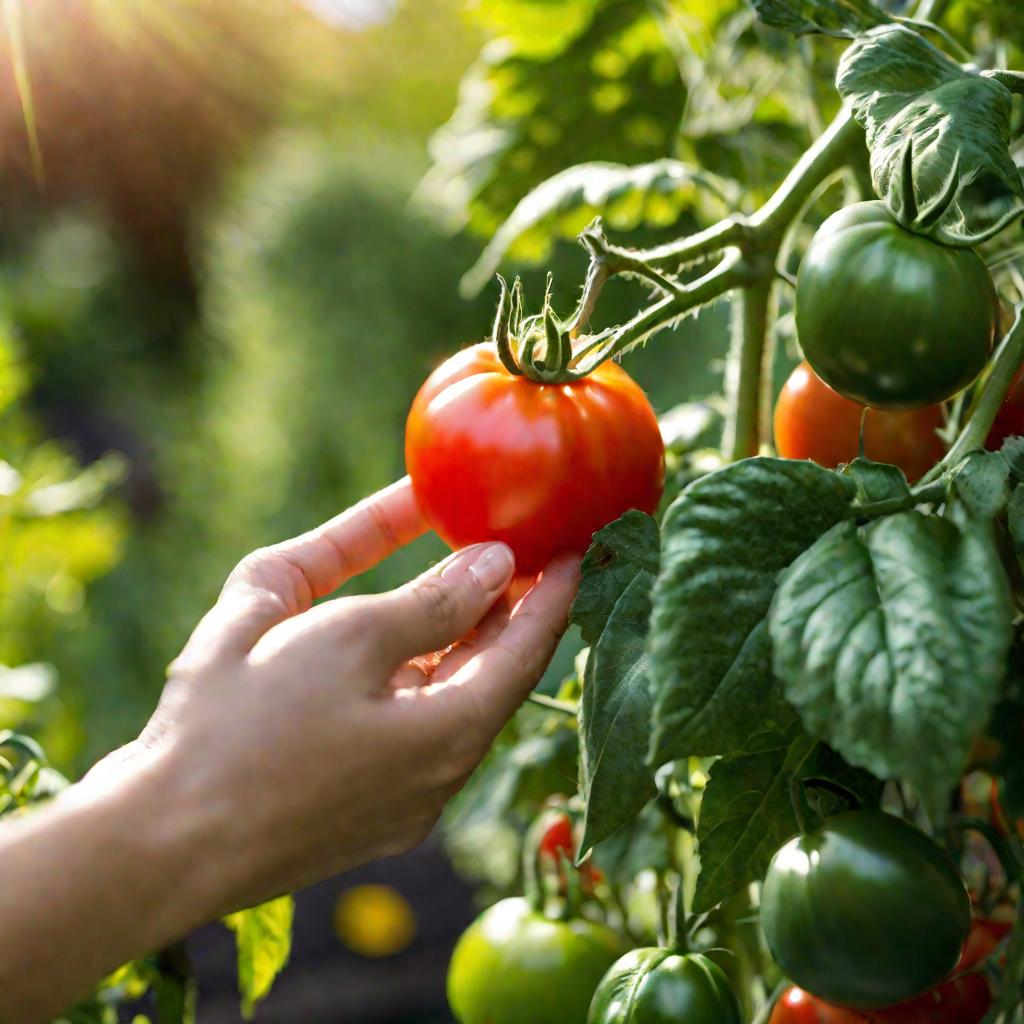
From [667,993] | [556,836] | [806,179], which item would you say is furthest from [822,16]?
[556,836]

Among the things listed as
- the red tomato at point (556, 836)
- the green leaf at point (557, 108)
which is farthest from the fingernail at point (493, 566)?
the green leaf at point (557, 108)

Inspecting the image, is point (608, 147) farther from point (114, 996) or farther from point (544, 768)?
point (114, 996)

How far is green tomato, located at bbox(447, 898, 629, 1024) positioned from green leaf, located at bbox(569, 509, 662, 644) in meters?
0.27

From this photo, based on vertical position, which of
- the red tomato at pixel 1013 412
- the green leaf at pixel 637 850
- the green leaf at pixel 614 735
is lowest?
the green leaf at pixel 637 850

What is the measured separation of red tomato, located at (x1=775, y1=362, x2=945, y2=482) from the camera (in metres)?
0.50

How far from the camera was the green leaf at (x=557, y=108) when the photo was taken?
34.6 inches

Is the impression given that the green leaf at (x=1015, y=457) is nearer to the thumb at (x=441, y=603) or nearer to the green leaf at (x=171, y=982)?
the thumb at (x=441, y=603)

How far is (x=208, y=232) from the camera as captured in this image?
587cm

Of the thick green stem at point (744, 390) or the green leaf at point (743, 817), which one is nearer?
the green leaf at point (743, 817)

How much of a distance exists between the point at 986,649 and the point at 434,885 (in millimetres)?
2712

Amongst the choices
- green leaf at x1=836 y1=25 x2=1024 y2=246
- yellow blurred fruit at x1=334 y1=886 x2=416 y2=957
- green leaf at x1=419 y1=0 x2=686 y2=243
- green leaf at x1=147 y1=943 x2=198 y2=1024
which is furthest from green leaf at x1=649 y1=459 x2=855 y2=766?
yellow blurred fruit at x1=334 y1=886 x2=416 y2=957

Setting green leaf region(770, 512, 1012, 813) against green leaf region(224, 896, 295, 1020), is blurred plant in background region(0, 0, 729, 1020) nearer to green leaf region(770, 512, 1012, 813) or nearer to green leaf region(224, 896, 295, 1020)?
green leaf region(224, 896, 295, 1020)

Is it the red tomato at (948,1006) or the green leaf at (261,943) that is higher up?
the green leaf at (261,943)

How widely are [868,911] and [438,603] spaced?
0.19 m
